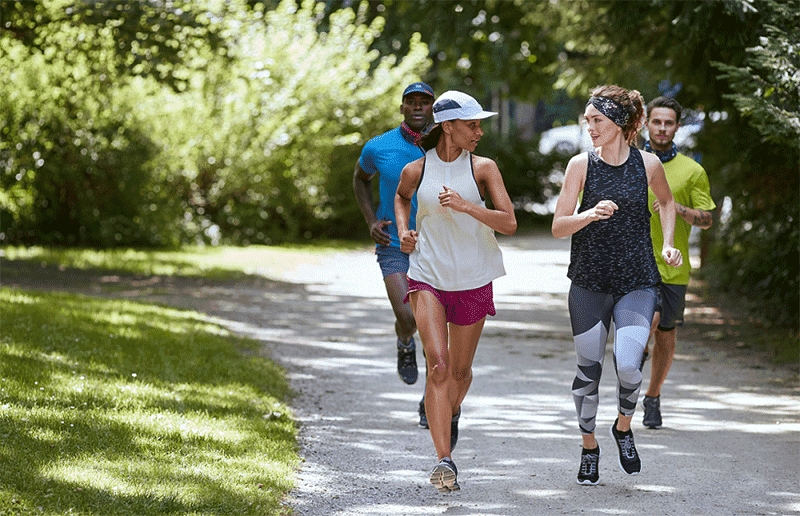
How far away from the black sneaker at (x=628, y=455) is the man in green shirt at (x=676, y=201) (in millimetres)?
1327

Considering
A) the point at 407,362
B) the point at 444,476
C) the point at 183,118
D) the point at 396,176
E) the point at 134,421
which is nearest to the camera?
the point at 444,476

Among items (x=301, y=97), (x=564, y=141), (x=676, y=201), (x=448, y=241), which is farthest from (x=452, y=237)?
(x=564, y=141)

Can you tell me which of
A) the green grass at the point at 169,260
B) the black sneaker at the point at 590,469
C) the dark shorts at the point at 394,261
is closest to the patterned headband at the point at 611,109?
the black sneaker at the point at 590,469

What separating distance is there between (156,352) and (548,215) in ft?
78.0

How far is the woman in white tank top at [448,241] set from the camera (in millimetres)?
4945

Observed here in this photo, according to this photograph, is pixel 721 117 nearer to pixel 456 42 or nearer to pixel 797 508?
pixel 456 42

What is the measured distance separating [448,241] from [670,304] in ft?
6.88

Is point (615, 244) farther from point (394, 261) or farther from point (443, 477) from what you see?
point (394, 261)

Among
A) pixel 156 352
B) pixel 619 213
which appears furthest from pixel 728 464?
pixel 156 352

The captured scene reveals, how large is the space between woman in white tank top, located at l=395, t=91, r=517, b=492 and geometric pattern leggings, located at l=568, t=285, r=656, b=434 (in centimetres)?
48

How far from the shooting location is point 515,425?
6645 mm

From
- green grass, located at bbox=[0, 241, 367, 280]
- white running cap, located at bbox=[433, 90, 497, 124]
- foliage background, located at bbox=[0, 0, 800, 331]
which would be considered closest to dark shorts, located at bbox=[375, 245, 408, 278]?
white running cap, located at bbox=[433, 90, 497, 124]

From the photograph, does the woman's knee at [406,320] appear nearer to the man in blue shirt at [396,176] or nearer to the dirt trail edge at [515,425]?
the man in blue shirt at [396,176]

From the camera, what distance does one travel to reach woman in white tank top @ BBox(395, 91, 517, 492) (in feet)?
16.2
